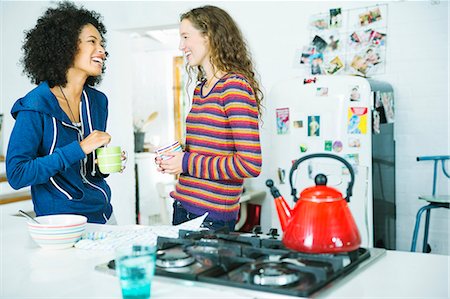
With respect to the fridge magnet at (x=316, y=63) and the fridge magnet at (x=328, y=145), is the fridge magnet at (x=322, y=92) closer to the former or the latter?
the fridge magnet at (x=328, y=145)

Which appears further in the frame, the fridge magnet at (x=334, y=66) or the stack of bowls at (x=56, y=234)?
the fridge magnet at (x=334, y=66)

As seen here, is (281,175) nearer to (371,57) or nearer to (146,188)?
(371,57)

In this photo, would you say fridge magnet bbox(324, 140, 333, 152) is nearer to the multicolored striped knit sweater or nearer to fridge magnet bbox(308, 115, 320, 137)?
fridge magnet bbox(308, 115, 320, 137)

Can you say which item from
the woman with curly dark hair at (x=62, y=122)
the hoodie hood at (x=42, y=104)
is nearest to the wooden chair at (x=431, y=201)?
the woman with curly dark hair at (x=62, y=122)

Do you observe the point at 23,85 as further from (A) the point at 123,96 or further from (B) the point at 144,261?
(B) the point at 144,261

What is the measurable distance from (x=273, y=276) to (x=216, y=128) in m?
0.72

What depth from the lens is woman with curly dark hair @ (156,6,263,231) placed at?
5.32 feet

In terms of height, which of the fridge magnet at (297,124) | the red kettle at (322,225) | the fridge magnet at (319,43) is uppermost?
the fridge magnet at (319,43)

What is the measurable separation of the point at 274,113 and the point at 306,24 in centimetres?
85

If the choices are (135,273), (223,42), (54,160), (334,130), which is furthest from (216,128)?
(334,130)

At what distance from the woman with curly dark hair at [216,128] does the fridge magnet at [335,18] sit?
1965mm

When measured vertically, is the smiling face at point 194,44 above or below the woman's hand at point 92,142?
above

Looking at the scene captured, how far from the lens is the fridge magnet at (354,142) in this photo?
9.94 feet

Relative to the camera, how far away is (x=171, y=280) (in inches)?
43.4
